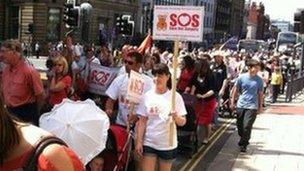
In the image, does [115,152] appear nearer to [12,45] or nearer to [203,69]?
[12,45]

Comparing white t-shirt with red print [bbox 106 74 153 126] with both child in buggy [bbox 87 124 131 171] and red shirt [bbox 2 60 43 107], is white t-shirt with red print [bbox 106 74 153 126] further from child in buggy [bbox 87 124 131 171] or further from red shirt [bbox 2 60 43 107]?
red shirt [bbox 2 60 43 107]

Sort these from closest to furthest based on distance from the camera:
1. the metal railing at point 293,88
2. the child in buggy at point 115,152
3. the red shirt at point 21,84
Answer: the child in buggy at point 115,152, the red shirt at point 21,84, the metal railing at point 293,88

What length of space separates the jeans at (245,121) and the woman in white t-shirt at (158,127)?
438 cm

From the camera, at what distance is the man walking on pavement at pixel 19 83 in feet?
23.6

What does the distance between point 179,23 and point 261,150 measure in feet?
14.8

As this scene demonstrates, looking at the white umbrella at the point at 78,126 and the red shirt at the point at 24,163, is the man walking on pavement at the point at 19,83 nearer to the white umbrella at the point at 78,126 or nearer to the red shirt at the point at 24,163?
the white umbrella at the point at 78,126

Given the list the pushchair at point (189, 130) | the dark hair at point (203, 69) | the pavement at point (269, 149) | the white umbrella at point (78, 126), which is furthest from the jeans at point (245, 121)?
the white umbrella at point (78, 126)

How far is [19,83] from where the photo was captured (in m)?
7.34

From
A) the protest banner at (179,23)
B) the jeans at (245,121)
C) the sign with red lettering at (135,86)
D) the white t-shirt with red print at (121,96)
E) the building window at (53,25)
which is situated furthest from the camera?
the building window at (53,25)

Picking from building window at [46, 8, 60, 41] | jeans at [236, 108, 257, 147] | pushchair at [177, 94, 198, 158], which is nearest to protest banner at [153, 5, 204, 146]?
pushchair at [177, 94, 198, 158]

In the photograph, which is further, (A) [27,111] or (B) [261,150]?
(B) [261,150]

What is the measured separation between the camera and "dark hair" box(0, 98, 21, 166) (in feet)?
6.36

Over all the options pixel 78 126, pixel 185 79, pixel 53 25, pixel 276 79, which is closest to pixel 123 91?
pixel 78 126

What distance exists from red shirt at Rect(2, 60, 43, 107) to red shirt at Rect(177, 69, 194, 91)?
4017 mm
